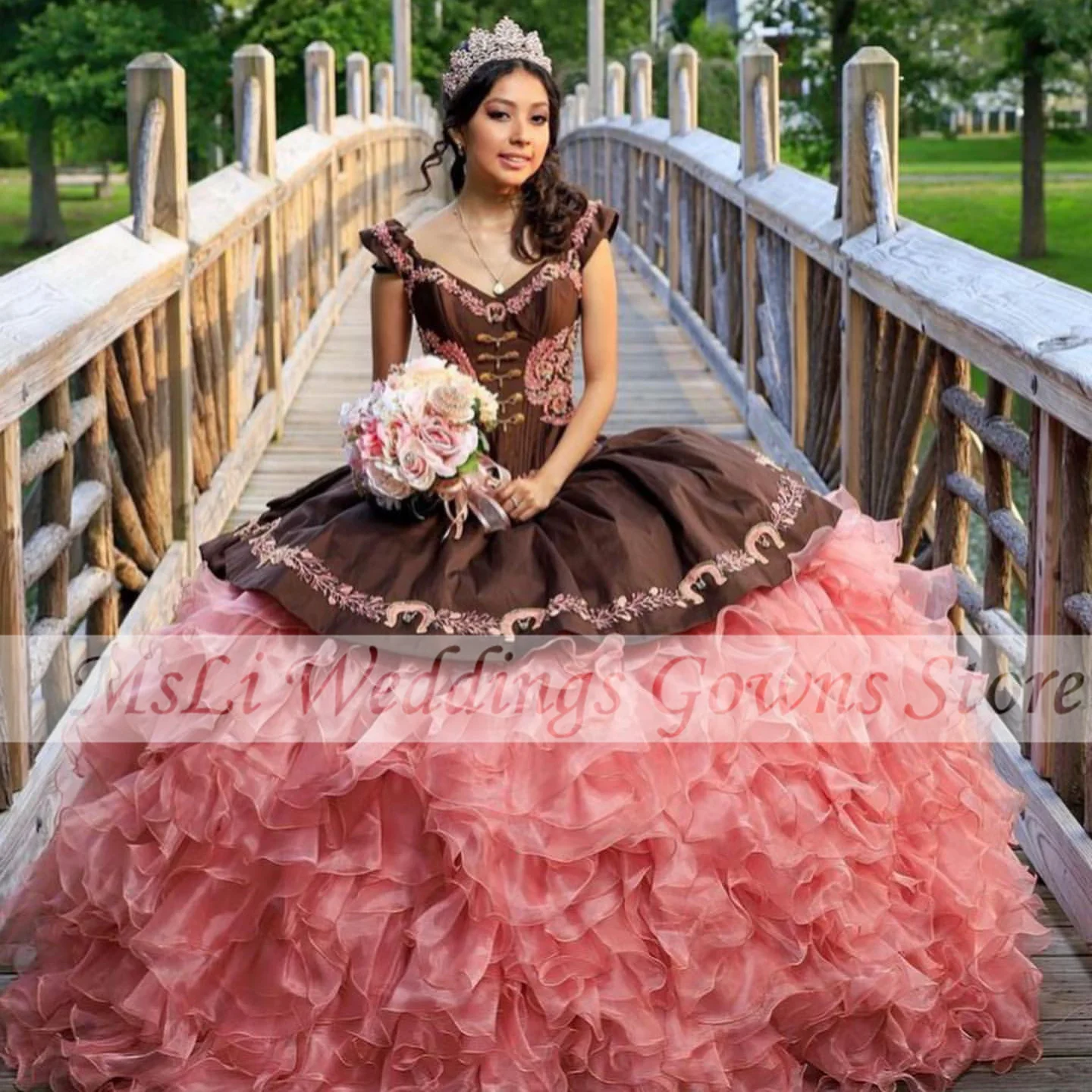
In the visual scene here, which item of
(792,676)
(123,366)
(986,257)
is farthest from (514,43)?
(123,366)

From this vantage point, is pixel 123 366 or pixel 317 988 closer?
pixel 317 988

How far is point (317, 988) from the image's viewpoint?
10.2 feet

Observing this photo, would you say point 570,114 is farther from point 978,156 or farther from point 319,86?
point 978,156

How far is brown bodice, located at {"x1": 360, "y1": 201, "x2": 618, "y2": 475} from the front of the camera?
Answer: 375cm

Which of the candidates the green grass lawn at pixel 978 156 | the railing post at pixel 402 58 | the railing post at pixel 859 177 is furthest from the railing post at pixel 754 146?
the green grass lawn at pixel 978 156

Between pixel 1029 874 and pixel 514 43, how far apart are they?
5.40 feet

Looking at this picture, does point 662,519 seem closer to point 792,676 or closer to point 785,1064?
point 792,676

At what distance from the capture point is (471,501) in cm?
350

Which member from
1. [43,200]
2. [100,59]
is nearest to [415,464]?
[100,59]

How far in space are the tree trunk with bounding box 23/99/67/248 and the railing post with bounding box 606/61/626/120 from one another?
14.7 m

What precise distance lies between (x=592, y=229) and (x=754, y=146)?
473 centimetres

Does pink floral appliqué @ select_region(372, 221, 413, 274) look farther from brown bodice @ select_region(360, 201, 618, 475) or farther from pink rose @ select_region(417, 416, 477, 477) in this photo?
pink rose @ select_region(417, 416, 477, 477)

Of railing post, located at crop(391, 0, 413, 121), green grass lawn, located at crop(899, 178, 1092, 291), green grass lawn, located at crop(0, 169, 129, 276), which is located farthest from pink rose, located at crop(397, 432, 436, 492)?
green grass lawn, located at crop(0, 169, 129, 276)

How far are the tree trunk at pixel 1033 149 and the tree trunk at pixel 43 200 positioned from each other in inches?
567
